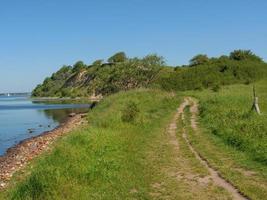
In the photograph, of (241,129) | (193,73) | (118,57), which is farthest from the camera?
(118,57)

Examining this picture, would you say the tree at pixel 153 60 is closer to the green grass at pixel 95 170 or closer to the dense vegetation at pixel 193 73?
the dense vegetation at pixel 193 73

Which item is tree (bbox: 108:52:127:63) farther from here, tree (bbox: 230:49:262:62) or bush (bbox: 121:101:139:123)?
bush (bbox: 121:101:139:123)

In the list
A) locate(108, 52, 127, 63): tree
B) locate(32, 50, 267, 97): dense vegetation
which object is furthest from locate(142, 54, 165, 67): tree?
locate(108, 52, 127, 63): tree

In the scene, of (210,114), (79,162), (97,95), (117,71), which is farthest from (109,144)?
(97,95)

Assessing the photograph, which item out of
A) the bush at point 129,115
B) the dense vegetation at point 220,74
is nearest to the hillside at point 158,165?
the bush at point 129,115

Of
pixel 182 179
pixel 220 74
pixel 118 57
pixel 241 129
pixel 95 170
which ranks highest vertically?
pixel 118 57

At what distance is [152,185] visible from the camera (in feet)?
45.3

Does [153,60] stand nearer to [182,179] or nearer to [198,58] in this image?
[198,58]

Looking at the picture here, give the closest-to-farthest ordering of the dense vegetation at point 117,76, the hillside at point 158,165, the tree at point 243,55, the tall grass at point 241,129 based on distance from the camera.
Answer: the hillside at point 158,165 → the tall grass at point 241,129 → the tree at point 243,55 → the dense vegetation at point 117,76

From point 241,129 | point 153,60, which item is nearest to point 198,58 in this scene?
point 153,60

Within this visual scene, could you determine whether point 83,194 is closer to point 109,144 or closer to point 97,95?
point 109,144

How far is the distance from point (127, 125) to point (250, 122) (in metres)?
8.45

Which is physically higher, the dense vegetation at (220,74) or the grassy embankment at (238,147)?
the dense vegetation at (220,74)

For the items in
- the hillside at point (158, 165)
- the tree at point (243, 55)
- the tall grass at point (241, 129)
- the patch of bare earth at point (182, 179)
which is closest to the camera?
the patch of bare earth at point (182, 179)
